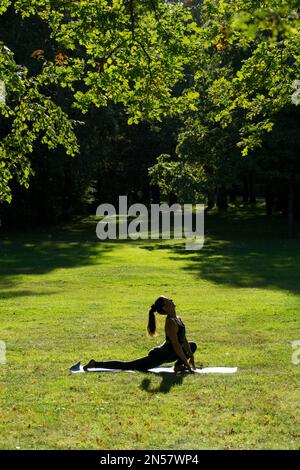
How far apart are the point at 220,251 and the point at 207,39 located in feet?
77.8

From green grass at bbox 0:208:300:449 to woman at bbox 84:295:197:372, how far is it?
1.05 feet

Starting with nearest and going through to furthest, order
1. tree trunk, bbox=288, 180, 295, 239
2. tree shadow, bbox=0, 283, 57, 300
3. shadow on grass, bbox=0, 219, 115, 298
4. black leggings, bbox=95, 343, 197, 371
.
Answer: black leggings, bbox=95, 343, 197, 371 → tree shadow, bbox=0, 283, 57, 300 → shadow on grass, bbox=0, 219, 115, 298 → tree trunk, bbox=288, 180, 295, 239

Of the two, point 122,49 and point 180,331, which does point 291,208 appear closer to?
point 122,49

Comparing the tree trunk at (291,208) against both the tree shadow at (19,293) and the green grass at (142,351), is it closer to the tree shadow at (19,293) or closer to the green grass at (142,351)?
the green grass at (142,351)

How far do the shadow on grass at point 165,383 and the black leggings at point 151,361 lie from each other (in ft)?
0.88

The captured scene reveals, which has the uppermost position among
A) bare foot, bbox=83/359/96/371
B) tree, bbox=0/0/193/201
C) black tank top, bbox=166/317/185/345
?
tree, bbox=0/0/193/201

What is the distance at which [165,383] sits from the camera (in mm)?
12125

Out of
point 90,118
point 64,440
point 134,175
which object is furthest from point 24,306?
point 134,175

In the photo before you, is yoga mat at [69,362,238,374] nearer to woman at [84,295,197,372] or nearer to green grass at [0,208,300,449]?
woman at [84,295,197,372]

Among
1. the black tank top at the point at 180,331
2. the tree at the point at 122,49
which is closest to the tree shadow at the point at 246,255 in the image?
the tree at the point at 122,49

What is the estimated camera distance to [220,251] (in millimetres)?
39969

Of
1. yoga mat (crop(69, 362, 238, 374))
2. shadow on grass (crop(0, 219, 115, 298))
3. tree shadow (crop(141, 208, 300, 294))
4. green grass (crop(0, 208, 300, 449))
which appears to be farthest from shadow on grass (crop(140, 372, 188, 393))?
tree shadow (crop(141, 208, 300, 294))

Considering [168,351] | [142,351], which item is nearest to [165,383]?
[168,351]

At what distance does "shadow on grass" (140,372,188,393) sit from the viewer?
11702 mm
